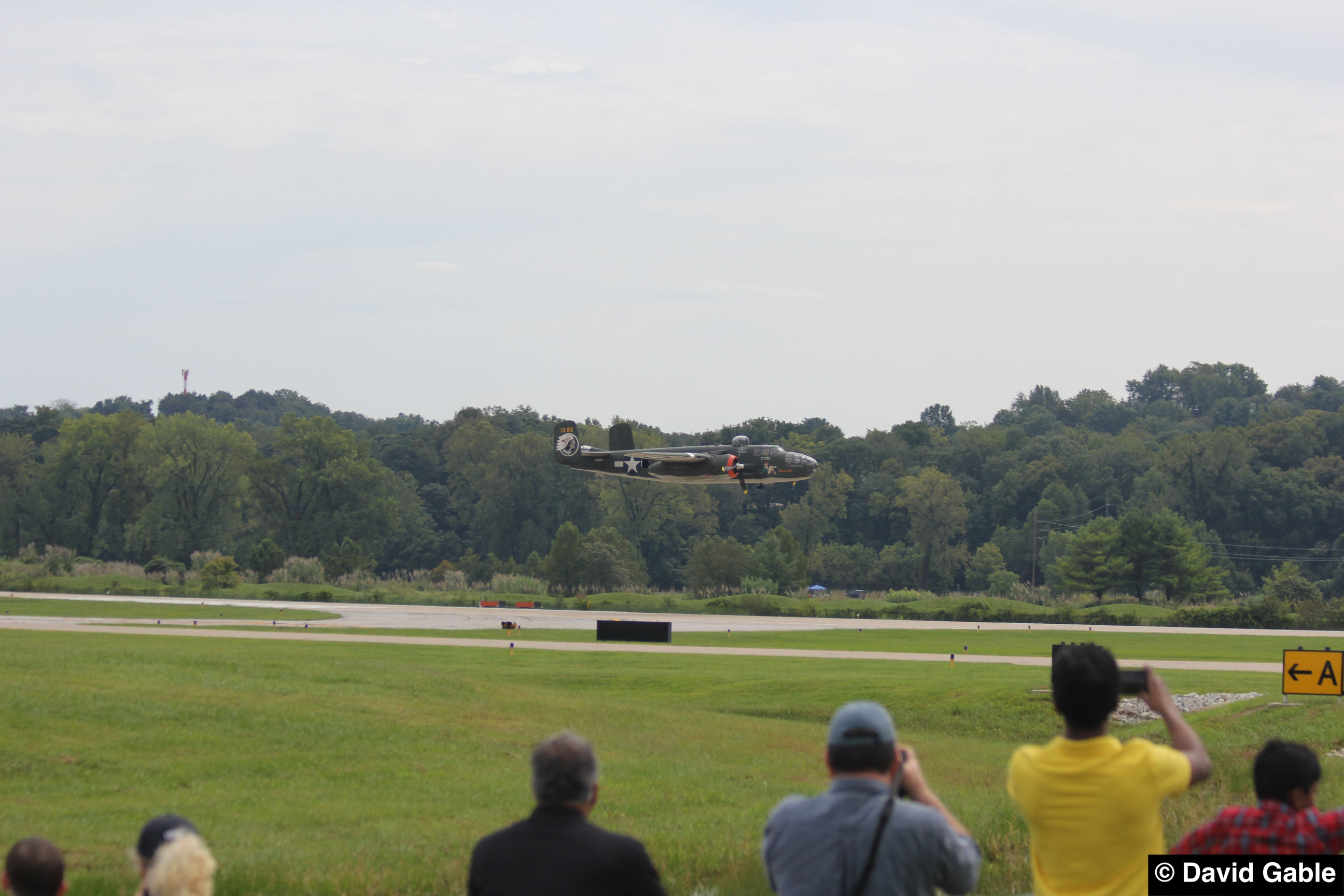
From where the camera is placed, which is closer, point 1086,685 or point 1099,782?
point 1086,685

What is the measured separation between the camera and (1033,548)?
395ft

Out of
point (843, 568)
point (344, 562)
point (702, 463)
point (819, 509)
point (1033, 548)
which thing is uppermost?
point (702, 463)

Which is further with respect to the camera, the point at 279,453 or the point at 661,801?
the point at 279,453

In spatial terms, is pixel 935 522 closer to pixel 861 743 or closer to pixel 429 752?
pixel 429 752

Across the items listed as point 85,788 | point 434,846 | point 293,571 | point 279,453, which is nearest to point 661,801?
point 434,846

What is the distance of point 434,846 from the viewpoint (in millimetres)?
12695

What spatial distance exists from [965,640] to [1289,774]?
49.8 meters

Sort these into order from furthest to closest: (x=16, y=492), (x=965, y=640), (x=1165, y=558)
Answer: (x=16, y=492), (x=1165, y=558), (x=965, y=640)

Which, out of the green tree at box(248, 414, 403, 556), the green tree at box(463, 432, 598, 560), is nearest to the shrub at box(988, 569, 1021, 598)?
the green tree at box(463, 432, 598, 560)

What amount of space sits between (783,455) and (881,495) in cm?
8564

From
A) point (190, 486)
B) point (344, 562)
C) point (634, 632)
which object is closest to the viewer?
point (634, 632)

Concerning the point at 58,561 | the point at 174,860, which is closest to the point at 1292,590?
the point at 174,860

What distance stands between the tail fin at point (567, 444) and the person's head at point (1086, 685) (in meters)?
57.0

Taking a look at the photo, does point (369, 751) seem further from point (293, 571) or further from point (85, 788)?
point (293, 571)
